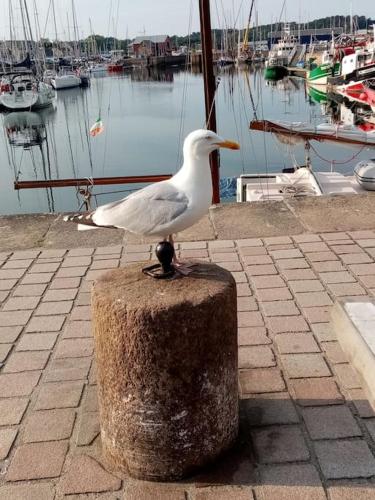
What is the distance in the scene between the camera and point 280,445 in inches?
101

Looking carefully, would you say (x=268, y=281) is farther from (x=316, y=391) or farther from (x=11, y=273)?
(x=11, y=273)

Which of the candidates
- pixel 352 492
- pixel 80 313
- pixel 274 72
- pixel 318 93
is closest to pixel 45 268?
pixel 80 313

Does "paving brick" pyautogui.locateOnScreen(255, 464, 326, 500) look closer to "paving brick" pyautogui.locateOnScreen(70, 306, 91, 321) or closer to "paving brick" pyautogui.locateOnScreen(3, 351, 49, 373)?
"paving brick" pyautogui.locateOnScreen(3, 351, 49, 373)

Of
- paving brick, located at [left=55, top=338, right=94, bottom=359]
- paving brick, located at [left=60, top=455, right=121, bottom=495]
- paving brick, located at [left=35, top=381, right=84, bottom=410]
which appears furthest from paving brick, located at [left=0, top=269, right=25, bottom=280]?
paving brick, located at [left=60, top=455, right=121, bottom=495]

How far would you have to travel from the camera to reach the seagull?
2.70 meters

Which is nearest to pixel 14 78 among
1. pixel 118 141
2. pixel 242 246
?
pixel 118 141

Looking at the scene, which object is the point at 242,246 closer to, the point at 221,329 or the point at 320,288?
the point at 320,288

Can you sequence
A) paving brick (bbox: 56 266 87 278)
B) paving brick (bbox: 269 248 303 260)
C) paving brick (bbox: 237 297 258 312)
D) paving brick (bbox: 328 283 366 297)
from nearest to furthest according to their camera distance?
paving brick (bbox: 237 297 258 312) → paving brick (bbox: 328 283 366 297) → paving brick (bbox: 56 266 87 278) → paving brick (bbox: 269 248 303 260)

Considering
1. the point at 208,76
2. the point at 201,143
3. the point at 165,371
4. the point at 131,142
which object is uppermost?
the point at 208,76

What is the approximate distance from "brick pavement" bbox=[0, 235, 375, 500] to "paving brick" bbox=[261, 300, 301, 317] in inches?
0.6

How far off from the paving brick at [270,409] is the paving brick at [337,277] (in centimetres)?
159

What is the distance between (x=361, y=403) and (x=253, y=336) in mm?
897

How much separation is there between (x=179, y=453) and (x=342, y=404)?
0.97 metres

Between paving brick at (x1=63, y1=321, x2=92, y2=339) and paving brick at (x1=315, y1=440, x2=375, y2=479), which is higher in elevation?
paving brick at (x1=63, y1=321, x2=92, y2=339)
